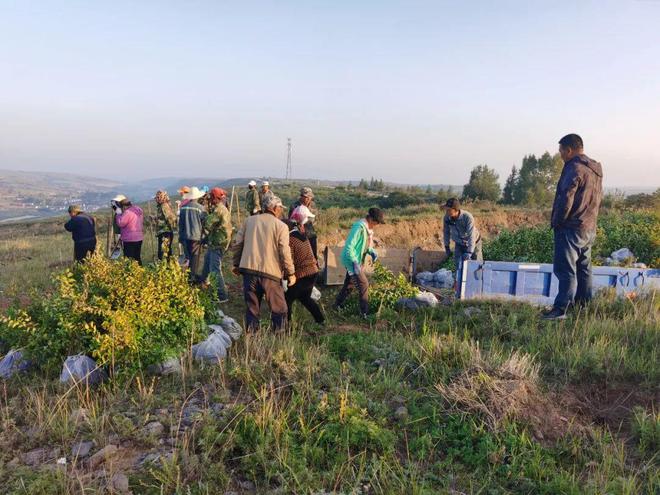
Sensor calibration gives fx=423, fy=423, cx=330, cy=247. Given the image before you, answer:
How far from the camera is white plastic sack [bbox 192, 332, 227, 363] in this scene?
4.19 m

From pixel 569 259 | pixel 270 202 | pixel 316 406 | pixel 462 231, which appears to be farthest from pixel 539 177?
pixel 316 406

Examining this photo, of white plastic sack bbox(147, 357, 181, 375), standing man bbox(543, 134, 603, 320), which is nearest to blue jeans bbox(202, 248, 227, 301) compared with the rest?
white plastic sack bbox(147, 357, 181, 375)

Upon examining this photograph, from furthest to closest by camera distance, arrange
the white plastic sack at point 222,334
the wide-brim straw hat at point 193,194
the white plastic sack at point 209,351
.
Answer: the wide-brim straw hat at point 193,194 → the white plastic sack at point 222,334 → the white plastic sack at point 209,351

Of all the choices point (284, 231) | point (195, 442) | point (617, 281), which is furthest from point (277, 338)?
point (617, 281)

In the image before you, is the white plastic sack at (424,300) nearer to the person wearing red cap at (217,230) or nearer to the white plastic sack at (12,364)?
the person wearing red cap at (217,230)

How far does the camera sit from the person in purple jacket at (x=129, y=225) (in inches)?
308

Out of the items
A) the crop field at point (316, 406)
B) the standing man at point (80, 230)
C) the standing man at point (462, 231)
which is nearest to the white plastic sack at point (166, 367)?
the crop field at point (316, 406)

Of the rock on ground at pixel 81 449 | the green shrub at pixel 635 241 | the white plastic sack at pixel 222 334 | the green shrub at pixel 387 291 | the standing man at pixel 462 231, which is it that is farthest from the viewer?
the green shrub at pixel 635 241

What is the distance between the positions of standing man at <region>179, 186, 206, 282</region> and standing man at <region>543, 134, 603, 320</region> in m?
5.43

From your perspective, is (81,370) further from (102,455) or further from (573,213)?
(573,213)

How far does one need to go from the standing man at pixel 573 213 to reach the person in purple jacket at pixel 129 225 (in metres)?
6.83

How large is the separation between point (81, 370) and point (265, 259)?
207cm

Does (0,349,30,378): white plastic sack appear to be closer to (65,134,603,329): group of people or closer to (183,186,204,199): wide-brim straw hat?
(65,134,603,329): group of people

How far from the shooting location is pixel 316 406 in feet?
10.3
